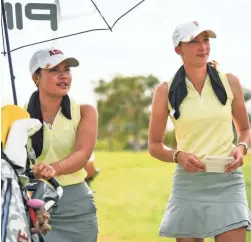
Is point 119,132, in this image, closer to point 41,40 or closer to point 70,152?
point 41,40

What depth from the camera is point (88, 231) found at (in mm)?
2725

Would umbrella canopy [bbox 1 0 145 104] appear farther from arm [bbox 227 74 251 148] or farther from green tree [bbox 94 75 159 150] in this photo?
green tree [bbox 94 75 159 150]

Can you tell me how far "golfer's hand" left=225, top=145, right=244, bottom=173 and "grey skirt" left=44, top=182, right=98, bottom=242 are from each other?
0.53 meters

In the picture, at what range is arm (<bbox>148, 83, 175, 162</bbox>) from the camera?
2795 millimetres

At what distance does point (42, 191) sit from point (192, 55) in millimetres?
884

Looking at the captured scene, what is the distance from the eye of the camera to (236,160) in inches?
105

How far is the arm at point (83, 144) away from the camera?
260cm

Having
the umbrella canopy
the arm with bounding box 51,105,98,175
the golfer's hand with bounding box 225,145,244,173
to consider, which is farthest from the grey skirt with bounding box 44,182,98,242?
the golfer's hand with bounding box 225,145,244,173

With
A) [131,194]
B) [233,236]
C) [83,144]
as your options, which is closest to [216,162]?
[233,236]

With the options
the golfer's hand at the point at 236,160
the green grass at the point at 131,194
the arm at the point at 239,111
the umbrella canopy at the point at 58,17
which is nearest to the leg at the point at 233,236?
the golfer's hand at the point at 236,160

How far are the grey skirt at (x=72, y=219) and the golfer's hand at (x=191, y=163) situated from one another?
0.38 metres

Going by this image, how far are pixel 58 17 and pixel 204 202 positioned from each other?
1.38 metres

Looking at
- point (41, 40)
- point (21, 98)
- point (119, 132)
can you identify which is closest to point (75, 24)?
point (41, 40)

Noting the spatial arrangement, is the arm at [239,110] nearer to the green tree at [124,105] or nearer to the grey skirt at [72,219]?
the grey skirt at [72,219]
